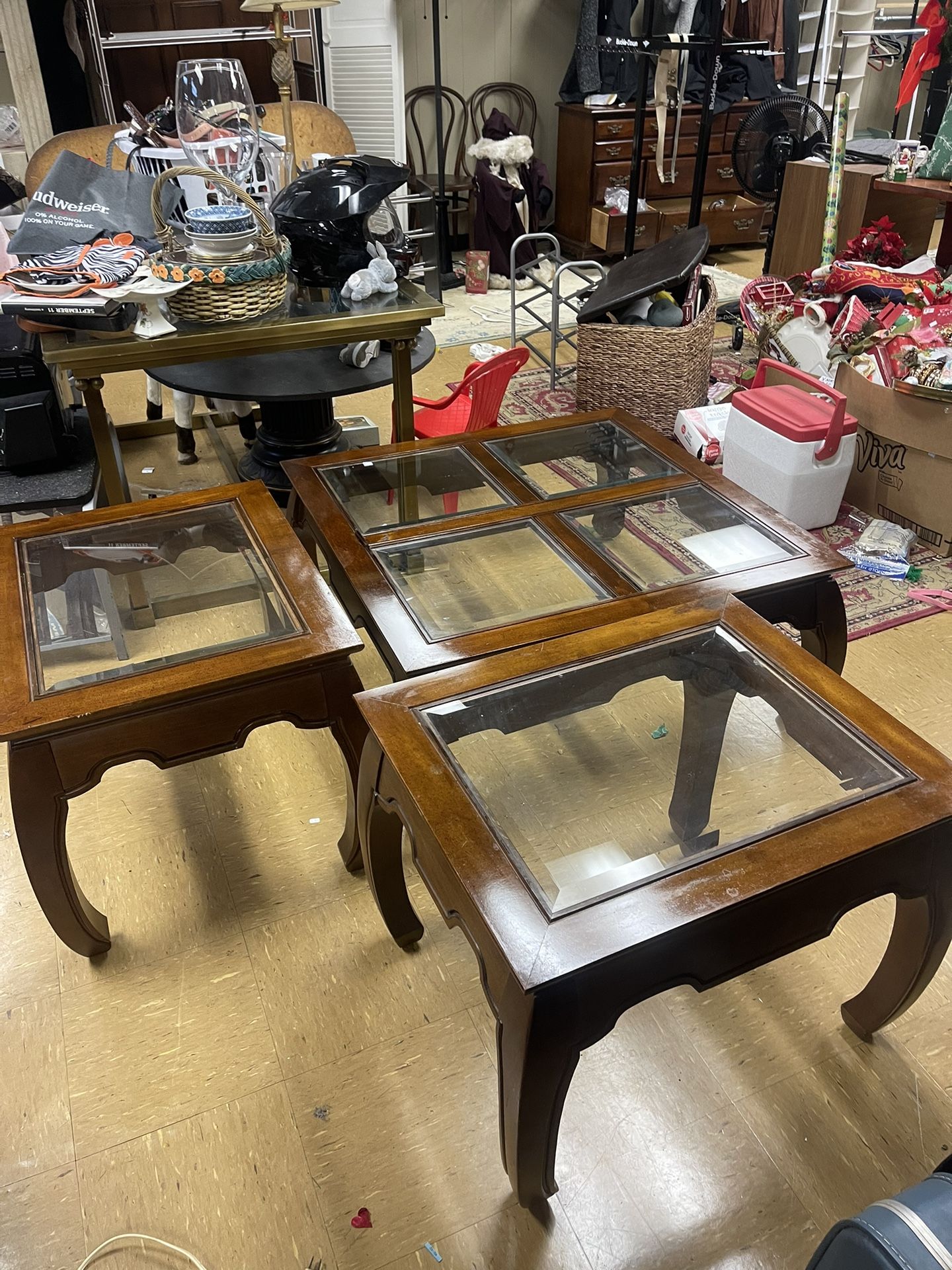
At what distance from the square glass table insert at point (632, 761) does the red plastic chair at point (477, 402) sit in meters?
0.90

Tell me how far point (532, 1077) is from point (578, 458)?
1.18 m

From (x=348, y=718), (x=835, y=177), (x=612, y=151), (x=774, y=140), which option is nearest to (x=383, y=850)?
(x=348, y=718)

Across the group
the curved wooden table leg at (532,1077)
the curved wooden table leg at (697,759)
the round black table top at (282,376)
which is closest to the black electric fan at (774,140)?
the round black table top at (282,376)

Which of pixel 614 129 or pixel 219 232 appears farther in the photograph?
pixel 614 129

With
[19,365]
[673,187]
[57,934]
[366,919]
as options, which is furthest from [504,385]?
[673,187]

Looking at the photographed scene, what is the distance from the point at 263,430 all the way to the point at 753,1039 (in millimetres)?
1926

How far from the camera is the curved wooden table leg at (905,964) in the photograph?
1058 mm

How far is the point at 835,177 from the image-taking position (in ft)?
10.4

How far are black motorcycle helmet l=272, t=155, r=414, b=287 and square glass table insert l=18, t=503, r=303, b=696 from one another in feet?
2.23

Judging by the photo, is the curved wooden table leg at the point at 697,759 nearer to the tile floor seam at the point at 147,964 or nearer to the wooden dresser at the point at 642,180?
the tile floor seam at the point at 147,964

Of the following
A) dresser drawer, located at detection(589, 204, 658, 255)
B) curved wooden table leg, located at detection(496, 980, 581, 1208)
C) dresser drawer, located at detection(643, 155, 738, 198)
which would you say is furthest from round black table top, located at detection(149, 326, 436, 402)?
dresser drawer, located at detection(643, 155, 738, 198)

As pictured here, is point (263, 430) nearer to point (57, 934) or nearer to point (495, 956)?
point (57, 934)

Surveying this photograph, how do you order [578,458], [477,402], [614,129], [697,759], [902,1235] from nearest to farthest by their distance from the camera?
[902,1235] → [697,759] → [578,458] → [477,402] → [614,129]

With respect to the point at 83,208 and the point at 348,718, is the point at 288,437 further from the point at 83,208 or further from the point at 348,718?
the point at 348,718
